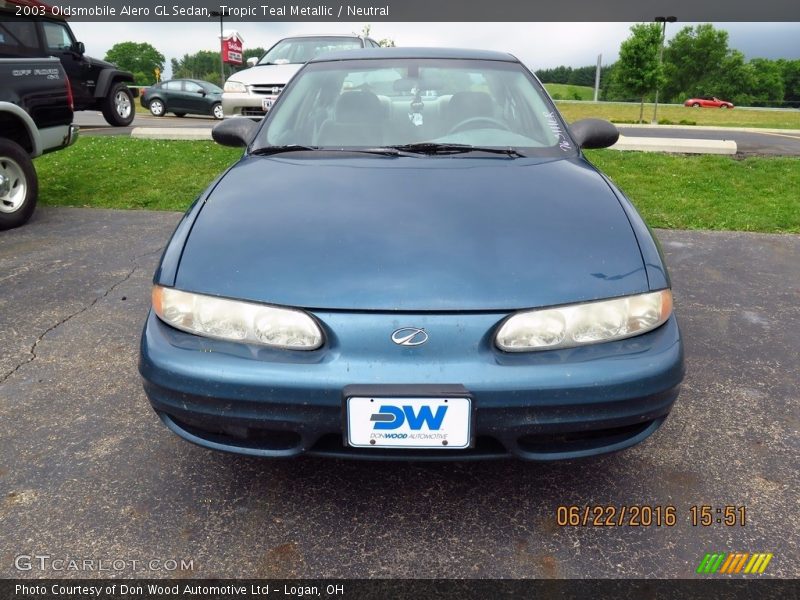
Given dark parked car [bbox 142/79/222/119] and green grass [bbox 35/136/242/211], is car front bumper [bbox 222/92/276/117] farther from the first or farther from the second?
dark parked car [bbox 142/79/222/119]

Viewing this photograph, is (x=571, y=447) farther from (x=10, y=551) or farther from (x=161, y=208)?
(x=161, y=208)

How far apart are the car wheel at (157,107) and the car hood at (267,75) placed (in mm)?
12418

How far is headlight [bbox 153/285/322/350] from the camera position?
5.73 ft

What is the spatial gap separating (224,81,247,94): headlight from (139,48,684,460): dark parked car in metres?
7.16

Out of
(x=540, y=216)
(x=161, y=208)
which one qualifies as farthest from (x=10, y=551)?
(x=161, y=208)

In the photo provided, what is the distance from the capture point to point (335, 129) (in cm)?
282

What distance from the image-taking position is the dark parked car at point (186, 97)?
1936 centimetres

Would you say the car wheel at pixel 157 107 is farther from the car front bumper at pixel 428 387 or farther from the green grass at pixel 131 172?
the car front bumper at pixel 428 387

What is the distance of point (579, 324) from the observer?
177 cm

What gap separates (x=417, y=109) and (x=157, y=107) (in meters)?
19.4

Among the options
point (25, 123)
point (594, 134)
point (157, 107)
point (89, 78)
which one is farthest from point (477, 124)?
point (157, 107)

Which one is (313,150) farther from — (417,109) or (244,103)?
(244,103)

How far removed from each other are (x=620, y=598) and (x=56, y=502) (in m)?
1.71

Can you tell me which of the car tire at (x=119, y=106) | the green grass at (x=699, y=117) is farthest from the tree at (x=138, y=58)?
the car tire at (x=119, y=106)
